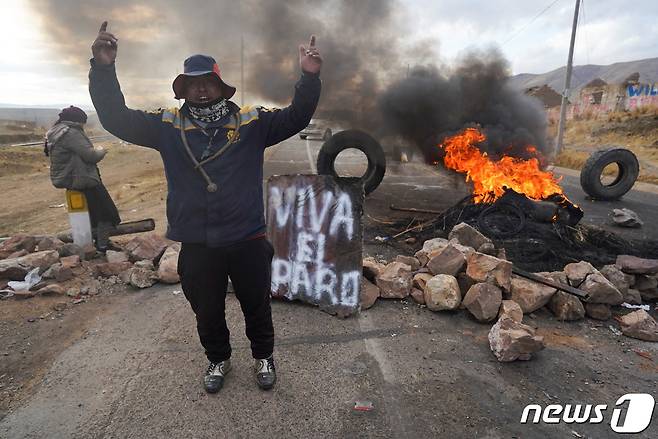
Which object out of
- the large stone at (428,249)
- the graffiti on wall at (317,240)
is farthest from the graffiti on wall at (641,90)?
the graffiti on wall at (317,240)

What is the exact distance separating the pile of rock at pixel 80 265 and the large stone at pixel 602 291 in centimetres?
414

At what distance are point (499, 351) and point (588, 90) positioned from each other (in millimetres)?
34034

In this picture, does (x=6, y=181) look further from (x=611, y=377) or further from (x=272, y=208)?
(x=611, y=377)

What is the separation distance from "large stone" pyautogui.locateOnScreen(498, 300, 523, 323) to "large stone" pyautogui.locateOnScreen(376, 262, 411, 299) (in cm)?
86

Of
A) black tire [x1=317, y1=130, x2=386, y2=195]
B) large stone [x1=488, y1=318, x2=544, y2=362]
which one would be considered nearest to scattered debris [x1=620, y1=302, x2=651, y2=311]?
large stone [x1=488, y1=318, x2=544, y2=362]

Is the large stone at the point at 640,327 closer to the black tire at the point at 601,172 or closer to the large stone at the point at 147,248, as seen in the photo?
the large stone at the point at 147,248

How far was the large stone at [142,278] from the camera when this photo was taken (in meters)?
4.08

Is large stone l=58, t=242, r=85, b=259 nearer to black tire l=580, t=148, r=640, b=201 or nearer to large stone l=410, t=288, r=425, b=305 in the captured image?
large stone l=410, t=288, r=425, b=305

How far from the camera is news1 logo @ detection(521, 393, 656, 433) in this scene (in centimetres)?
239

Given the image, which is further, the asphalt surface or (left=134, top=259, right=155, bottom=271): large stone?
(left=134, top=259, right=155, bottom=271): large stone

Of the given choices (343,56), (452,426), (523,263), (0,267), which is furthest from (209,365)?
(343,56)

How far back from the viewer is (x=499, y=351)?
291cm

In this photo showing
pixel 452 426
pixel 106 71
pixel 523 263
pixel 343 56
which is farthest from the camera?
pixel 343 56

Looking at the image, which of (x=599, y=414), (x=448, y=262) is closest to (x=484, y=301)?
(x=448, y=262)
